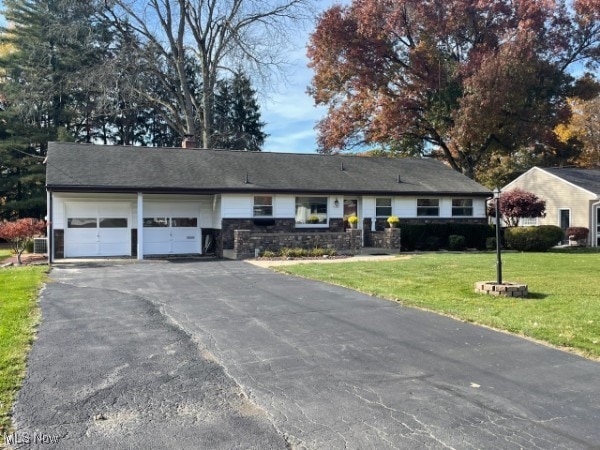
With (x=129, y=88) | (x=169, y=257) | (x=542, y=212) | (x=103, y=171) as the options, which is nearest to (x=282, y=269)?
(x=169, y=257)

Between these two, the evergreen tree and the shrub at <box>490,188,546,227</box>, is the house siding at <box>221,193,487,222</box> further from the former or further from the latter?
the evergreen tree

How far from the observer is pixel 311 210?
21.2 meters

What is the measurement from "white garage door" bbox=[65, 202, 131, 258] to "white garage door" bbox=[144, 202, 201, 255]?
0.81 metres

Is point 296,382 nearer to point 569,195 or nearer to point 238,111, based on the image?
point 569,195

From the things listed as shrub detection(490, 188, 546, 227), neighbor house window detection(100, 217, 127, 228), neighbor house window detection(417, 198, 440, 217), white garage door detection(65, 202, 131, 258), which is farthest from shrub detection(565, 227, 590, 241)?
neighbor house window detection(100, 217, 127, 228)

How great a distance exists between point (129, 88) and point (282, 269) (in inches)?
879

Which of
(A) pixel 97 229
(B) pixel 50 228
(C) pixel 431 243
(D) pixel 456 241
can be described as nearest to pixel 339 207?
(C) pixel 431 243

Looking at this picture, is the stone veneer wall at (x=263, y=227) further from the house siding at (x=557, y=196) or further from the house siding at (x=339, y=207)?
the house siding at (x=557, y=196)

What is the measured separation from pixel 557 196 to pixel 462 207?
9.22m

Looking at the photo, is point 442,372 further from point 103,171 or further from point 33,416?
point 103,171

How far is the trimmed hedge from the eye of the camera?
21266mm

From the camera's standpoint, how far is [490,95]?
26.2 meters

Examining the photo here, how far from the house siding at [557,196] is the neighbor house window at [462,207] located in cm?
790

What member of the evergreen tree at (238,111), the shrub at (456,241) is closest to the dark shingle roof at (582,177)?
the shrub at (456,241)
